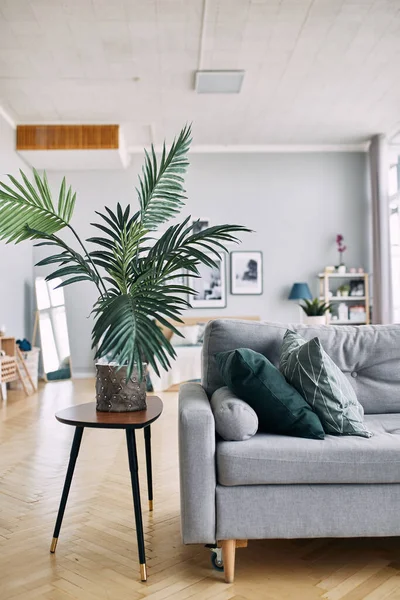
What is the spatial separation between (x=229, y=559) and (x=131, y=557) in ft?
1.36

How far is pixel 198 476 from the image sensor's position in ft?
6.80

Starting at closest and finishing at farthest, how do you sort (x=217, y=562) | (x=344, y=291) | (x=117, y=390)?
(x=217, y=562) → (x=117, y=390) → (x=344, y=291)

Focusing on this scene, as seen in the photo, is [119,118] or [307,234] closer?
[119,118]

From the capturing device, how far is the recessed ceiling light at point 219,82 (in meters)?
6.36

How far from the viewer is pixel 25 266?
28.3 feet

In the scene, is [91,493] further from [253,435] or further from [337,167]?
[337,167]

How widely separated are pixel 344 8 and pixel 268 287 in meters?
4.69

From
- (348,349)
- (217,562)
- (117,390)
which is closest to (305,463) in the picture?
(217,562)

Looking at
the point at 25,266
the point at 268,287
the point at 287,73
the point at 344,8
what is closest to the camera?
the point at 344,8

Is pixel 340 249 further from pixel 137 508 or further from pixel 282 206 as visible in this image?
pixel 137 508

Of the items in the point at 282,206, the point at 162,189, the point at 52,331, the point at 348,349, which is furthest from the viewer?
the point at 282,206

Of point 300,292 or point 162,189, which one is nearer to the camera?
point 162,189

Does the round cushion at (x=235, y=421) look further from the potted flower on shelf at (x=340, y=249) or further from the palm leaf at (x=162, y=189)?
the potted flower on shelf at (x=340, y=249)

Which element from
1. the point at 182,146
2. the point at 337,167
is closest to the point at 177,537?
the point at 182,146
